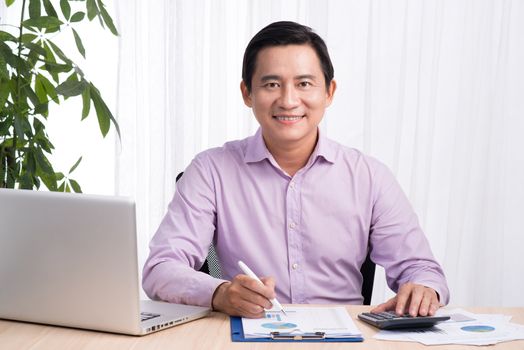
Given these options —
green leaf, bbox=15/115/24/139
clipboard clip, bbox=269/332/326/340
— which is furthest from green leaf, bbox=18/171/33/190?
clipboard clip, bbox=269/332/326/340

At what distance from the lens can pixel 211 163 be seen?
2191 mm

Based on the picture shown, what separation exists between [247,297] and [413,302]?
367 mm

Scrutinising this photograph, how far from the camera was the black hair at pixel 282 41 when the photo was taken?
2146mm

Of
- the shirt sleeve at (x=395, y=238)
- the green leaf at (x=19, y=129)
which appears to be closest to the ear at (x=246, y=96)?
the shirt sleeve at (x=395, y=238)

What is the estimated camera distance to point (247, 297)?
1.61 meters

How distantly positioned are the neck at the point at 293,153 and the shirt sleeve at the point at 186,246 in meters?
0.20

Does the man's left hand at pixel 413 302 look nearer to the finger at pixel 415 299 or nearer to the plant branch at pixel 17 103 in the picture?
the finger at pixel 415 299

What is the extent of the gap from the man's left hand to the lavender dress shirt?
0.33m

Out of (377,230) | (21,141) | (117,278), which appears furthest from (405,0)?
(117,278)

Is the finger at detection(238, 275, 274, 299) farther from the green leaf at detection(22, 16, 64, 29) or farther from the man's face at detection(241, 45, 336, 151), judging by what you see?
the green leaf at detection(22, 16, 64, 29)

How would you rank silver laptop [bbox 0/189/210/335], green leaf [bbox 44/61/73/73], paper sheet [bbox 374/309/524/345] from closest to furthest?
silver laptop [bbox 0/189/210/335] < paper sheet [bbox 374/309/524/345] < green leaf [bbox 44/61/73/73]

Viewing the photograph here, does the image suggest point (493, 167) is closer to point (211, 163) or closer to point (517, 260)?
point (517, 260)

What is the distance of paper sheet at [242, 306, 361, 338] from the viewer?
1.52m

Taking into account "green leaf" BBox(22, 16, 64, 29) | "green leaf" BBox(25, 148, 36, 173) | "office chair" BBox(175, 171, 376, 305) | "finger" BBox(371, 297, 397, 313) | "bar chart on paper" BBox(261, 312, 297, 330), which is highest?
"green leaf" BBox(22, 16, 64, 29)
